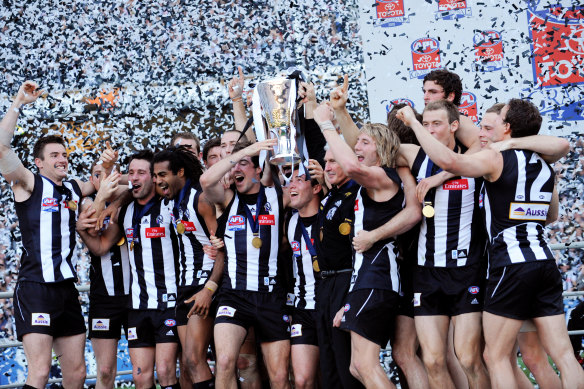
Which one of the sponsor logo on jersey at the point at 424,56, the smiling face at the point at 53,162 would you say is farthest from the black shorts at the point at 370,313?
the sponsor logo on jersey at the point at 424,56

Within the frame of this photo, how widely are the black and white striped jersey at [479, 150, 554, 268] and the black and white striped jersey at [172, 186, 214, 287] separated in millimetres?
2097

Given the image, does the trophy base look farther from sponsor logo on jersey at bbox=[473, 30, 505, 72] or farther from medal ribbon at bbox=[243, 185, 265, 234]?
sponsor logo on jersey at bbox=[473, 30, 505, 72]

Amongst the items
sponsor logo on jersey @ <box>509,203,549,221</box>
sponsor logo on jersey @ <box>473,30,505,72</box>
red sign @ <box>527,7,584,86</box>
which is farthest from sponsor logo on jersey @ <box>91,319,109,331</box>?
red sign @ <box>527,7,584,86</box>

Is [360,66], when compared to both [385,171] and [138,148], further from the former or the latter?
[385,171]

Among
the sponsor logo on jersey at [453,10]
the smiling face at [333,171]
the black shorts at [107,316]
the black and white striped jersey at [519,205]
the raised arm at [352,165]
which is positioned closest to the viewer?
the black and white striped jersey at [519,205]

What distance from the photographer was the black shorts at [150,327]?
5438 millimetres

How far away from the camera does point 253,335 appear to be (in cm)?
545

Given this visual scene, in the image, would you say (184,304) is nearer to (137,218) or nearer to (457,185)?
(137,218)

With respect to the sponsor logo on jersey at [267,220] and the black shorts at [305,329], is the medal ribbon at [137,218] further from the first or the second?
the black shorts at [305,329]

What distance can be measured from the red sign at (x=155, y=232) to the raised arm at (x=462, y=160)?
2163mm

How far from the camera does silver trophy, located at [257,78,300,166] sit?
4.75 metres

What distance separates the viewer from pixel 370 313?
173 inches

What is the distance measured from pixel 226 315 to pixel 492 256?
174 cm

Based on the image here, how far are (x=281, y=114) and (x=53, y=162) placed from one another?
174 cm
